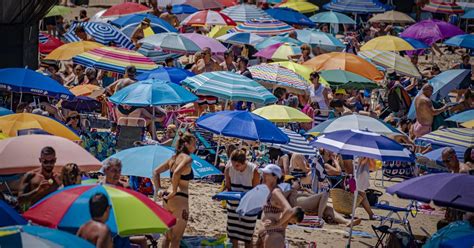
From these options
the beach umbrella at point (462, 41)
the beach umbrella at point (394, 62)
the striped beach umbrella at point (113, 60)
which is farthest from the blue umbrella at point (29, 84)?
the beach umbrella at point (462, 41)

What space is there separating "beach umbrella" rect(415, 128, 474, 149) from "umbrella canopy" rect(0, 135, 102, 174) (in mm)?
6341

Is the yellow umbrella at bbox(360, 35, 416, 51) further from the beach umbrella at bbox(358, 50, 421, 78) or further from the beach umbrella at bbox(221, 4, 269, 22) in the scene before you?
the beach umbrella at bbox(221, 4, 269, 22)

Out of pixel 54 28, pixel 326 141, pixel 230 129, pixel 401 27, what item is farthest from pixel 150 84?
pixel 401 27

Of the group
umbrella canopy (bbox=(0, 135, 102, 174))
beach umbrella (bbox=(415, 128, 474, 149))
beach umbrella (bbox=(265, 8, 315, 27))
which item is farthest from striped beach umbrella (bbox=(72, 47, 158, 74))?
beach umbrella (bbox=(265, 8, 315, 27))

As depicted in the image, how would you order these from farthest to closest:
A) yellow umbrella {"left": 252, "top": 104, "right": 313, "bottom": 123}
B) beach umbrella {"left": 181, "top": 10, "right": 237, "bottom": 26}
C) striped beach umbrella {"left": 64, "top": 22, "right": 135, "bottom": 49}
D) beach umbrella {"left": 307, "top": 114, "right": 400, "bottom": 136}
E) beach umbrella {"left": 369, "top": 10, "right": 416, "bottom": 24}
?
beach umbrella {"left": 369, "top": 10, "right": 416, "bottom": 24} < beach umbrella {"left": 181, "top": 10, "right": 237, "bottom": 26} < striped beach umbrella {"left": 64, "top": 22, "right": 135, "bottom": 49} < yellow umbrella {"left": 252, "top": 104, "right": 313, "bottom": 123} < beach umbrella {"left": 307, "top": 114, "right": 400, "bottom": 136}

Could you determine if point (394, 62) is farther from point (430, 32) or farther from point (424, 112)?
point (430, 32)

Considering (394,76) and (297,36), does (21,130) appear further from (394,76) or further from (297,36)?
(297,36)

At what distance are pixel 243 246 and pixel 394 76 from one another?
10615 mm

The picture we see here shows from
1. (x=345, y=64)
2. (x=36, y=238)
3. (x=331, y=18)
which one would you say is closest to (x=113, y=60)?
(x=345, y=64)

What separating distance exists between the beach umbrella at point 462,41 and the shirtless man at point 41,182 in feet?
64.1

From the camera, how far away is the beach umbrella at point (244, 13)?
92.2 ft

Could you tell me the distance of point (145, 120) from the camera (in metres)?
16.3

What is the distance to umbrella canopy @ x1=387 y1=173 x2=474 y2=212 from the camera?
→ 35.6 feet

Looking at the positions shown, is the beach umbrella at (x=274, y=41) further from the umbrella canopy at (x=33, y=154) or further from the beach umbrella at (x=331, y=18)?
the umbrella canopy at (x=33, y=154)
